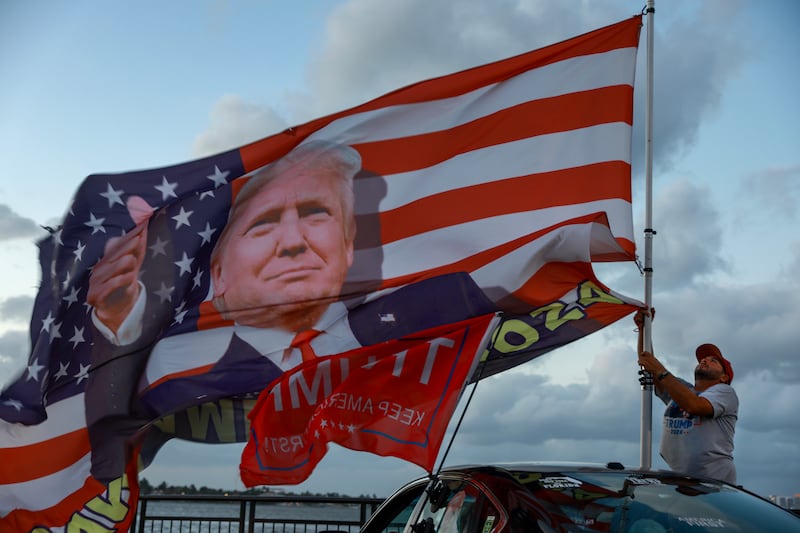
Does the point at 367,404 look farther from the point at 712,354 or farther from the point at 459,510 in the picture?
the point at 712,354

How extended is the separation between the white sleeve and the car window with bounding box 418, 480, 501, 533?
2955 millimetres

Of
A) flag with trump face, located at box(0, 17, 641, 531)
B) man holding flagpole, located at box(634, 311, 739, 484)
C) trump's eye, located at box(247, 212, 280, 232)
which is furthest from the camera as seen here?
trump's eye, located at box(247, 212, 280, 232)

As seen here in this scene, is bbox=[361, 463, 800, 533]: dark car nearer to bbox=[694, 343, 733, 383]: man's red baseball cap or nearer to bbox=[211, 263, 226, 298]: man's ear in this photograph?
bbox=[694, 343, 733, 383]: man's red baseball cap

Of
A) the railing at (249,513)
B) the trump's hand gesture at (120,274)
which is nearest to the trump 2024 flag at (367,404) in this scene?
the trump's hand gesture at (120,274)

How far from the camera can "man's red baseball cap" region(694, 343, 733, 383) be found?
6.84 metres

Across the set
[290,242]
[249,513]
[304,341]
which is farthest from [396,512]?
[249,513]

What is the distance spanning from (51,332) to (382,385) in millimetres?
2816

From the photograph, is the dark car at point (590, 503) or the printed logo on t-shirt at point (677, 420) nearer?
→ the dark car at point (590, 503)

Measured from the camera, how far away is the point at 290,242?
7.48m

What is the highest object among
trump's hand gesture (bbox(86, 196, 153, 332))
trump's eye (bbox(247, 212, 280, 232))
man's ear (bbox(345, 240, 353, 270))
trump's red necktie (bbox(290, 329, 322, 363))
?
trump's eye (bbox(247, 212, 280, 232))

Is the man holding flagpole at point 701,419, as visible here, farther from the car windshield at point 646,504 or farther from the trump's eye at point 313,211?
the trump's eye at point 313,211

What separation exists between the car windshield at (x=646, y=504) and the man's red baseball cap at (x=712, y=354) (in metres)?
1.98

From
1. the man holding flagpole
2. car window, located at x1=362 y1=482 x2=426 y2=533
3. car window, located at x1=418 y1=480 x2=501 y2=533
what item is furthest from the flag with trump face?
car window, located at x1=418 y1=480 x2=501 y2=533

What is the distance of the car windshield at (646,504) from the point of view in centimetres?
435
